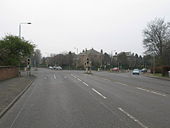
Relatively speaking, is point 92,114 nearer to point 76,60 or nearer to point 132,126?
point 132,126

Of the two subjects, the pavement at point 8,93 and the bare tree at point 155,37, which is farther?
the bare tree at point 155,37

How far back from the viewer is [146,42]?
65.2 metres

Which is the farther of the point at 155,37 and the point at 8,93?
the point at 155,37

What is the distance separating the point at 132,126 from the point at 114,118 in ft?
3.86

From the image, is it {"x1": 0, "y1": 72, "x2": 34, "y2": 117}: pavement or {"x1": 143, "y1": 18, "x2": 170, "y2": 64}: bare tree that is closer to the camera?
{"x1": 0, "y1": 72, "x2": 34, "y2": 117}: pavement

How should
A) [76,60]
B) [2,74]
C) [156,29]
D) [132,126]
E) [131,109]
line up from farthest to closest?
[76,60] < [156,29] < [2,74] < [131,109] < [132,126]

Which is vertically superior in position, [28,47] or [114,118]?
[28,47]

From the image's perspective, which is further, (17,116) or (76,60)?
(76,60)

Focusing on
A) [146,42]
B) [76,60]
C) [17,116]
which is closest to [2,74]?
[17,116]

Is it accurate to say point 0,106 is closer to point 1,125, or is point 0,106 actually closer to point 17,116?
point 17,116

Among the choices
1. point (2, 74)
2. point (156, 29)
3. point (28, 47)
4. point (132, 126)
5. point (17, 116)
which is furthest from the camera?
point (156, 29)

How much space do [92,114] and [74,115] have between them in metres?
0.64

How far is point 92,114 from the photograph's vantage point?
29.4 feet

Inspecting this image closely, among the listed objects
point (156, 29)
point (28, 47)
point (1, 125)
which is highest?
point (156, 29)
